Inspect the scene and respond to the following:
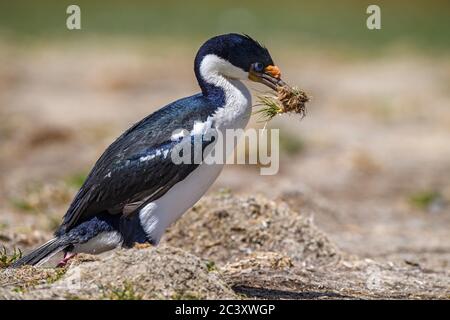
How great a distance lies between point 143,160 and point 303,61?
1651cm

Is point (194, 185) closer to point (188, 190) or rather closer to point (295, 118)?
point (188, 190)

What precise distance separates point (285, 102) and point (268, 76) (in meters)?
0.22

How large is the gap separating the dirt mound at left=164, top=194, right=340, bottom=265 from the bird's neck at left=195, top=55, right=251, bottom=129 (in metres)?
1.61

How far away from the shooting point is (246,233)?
27.6 ft

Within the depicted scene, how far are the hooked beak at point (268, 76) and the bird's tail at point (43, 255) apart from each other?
1.53 metres

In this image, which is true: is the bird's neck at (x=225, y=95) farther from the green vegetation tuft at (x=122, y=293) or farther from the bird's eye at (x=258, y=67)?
the green vegetation tuft at (x=122, y=293)

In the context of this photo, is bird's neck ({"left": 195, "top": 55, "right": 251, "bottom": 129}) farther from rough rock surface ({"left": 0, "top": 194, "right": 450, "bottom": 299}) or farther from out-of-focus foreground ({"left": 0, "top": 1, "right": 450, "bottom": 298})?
out-of-focus foreground ({"left": 0, "top": 1, "right": 450, "bottom": 298})

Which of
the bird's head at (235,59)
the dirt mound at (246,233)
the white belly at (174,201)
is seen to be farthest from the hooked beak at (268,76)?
the dirt mound at (246,233)

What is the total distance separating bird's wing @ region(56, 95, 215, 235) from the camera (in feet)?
22.4

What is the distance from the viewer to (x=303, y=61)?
23.1 metres

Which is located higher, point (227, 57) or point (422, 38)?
point (422, 38)

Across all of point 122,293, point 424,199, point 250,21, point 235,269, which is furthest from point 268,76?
point 250,21
